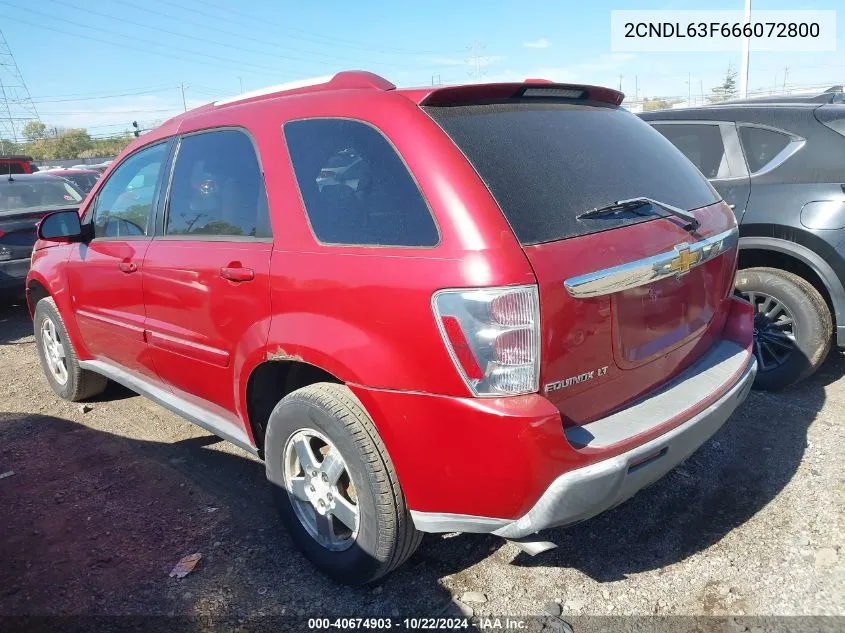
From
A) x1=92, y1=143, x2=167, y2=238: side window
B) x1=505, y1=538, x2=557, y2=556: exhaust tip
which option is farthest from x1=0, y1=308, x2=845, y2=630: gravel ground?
x1=92, y1=143, x2=167, y2=238: side window

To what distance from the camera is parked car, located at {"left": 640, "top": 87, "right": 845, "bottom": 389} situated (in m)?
3.85

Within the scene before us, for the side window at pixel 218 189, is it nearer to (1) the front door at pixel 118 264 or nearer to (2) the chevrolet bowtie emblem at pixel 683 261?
(1) the front door at pixel 118 264

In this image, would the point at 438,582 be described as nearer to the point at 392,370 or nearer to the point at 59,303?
the point at 392,370

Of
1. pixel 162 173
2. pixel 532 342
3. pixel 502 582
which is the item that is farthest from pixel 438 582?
pixel 162 173

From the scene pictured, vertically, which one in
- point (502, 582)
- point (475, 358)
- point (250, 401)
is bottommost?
point (502, 582)

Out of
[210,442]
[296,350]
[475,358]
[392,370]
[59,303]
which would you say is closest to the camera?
[475,358]

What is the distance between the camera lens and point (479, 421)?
1.96 metres

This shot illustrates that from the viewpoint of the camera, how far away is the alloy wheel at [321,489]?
2473 millimetres

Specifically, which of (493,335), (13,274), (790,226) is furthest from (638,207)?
(13,274)

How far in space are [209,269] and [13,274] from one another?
5.36 meters

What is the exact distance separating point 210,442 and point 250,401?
132 cm

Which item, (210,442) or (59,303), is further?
(59,303)

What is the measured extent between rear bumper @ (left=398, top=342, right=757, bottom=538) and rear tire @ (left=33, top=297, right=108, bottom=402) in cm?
327

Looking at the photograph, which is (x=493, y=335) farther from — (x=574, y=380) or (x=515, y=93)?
(x=515, y=93)
